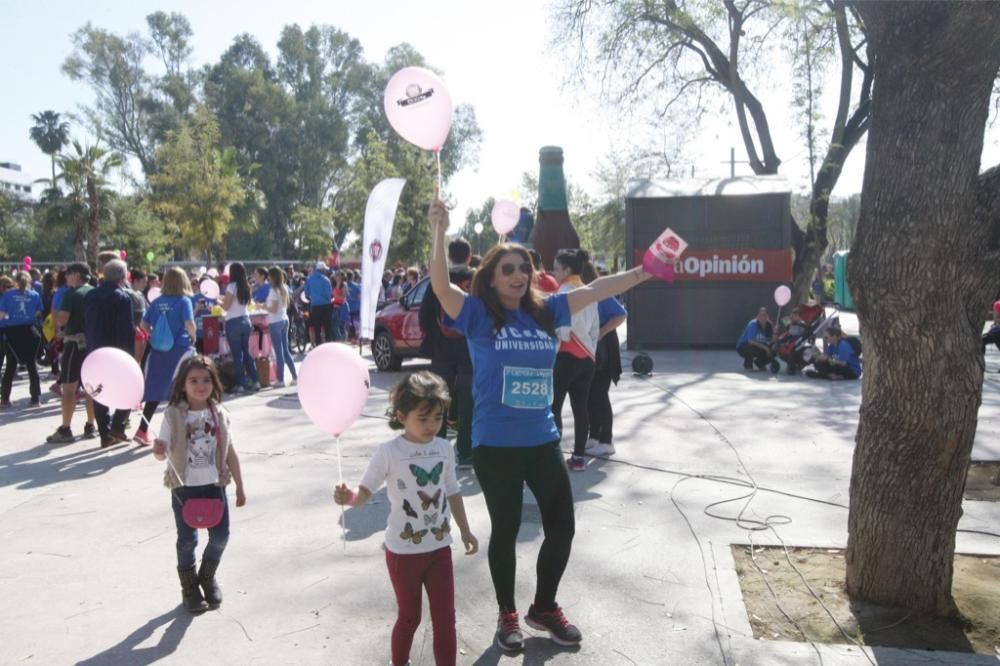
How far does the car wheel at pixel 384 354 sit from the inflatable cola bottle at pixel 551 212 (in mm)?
6440

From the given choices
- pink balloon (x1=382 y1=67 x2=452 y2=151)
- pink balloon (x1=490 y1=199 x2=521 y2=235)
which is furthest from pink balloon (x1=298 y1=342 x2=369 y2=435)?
pink balloon (x1=490 y1=199 x2=521 y2=235)

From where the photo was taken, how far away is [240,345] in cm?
1248

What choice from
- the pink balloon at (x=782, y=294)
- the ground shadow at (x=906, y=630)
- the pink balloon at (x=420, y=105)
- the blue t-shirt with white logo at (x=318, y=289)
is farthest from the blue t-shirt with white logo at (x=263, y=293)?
the ground shadow at (x=906, y=630)

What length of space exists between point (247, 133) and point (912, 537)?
5842cm

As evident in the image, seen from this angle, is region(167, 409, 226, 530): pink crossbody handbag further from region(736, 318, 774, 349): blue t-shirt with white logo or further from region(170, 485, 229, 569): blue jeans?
region(736, 318, 774, 349): blue t-shirt with white logo

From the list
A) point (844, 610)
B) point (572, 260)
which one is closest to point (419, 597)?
point (844, 610)

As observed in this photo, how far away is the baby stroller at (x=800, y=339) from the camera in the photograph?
1408 cm

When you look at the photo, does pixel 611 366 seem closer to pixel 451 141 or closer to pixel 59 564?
pixel 59 564

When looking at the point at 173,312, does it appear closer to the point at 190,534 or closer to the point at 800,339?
the point at 190,534

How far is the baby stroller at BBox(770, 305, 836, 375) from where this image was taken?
46.2 feet

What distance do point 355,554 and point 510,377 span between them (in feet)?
6.60

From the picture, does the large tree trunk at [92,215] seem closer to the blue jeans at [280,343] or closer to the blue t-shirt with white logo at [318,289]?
the blue t-shirt with white logo at [318,289]

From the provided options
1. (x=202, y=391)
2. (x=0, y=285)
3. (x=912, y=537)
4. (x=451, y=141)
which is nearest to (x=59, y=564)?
(x=202, y=391)

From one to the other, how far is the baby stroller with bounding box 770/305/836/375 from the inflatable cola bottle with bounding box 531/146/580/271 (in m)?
6.79
